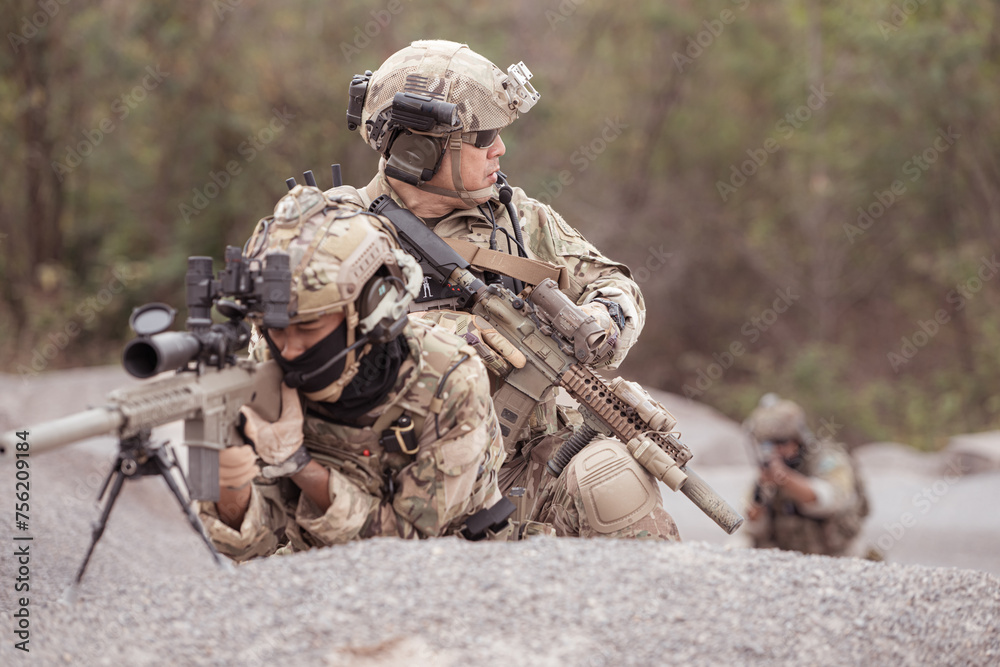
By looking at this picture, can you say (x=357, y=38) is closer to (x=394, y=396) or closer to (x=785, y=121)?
(x=785, y=121)

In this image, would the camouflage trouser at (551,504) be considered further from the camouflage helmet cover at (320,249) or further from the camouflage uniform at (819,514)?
the camouflage uniform at (819,514)

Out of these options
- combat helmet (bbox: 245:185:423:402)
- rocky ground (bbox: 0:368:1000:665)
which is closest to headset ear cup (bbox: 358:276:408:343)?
combat helmet (bbox: 245:185:423:402)

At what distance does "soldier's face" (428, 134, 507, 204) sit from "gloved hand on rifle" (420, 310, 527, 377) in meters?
0.52

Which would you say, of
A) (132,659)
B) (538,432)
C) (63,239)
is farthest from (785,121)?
(132,659)

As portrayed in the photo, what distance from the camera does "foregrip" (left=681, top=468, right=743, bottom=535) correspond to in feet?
13.9

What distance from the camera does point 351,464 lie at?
3.44 metres

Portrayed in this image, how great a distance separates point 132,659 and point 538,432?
2.33m

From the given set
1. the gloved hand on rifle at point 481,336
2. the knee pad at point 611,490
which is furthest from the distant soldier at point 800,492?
the gloved hand on rifle at point 481,336

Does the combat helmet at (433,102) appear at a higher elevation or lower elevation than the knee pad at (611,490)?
higher

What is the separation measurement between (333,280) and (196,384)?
521mm

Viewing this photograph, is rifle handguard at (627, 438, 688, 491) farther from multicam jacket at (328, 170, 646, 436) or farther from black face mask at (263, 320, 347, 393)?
black face mask at (263, 320, 347, 393)

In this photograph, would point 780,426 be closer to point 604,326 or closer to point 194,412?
point 604,326

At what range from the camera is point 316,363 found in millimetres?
3098

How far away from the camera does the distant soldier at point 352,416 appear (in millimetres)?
3072
